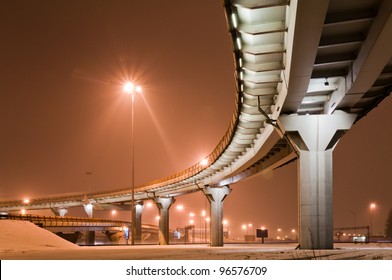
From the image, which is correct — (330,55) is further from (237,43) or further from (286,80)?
(237,43)

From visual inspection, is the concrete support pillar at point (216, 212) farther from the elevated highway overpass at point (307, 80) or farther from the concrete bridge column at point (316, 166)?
the concrete bridge column at point (316, 166)

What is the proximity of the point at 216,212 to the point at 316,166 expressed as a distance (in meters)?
36.9

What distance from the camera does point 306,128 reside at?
2592 cm

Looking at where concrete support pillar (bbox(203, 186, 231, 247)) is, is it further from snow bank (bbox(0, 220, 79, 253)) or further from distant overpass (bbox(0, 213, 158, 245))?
snow bank (bbox(0, 220, 79, 253))

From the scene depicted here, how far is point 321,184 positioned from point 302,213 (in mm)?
1828

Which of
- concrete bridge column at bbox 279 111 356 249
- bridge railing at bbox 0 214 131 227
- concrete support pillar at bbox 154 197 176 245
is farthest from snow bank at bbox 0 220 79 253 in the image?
concrete support pillar at bbox 154 197 176 245

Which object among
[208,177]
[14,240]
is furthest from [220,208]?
[14,240]

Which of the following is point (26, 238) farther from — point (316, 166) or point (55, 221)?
point (55, 221)

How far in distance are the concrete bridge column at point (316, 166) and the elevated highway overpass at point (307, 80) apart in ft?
0.16

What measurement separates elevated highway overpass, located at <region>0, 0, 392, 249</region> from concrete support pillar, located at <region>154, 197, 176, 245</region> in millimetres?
40005

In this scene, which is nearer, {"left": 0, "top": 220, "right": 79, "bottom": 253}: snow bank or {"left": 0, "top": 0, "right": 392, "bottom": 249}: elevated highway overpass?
{"left": 0, "top": 0, "right": 392, "bottom": 249}: elevated highway overpass

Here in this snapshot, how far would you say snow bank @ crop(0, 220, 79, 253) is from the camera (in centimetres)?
3251

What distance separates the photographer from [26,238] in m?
35.7

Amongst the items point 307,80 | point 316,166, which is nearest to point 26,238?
point 316,166
